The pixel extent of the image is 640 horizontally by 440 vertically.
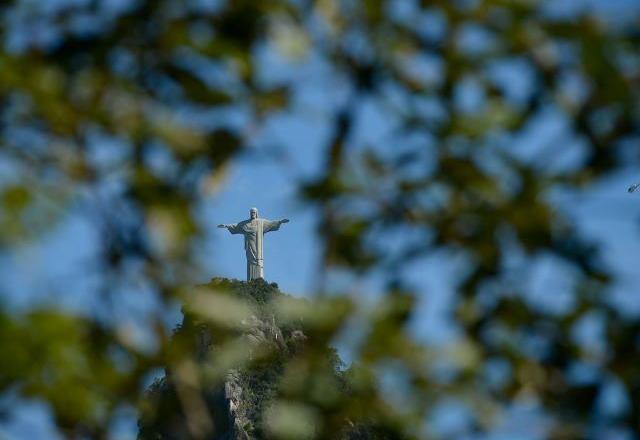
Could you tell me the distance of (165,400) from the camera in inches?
40.7

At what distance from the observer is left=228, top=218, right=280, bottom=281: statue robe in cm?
3441

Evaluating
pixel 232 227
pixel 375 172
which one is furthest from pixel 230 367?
pixel 232 227

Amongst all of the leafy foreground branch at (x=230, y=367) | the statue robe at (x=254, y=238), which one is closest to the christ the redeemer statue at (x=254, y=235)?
the statue robe at (x=254, y=238)

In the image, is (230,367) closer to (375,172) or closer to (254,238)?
(375,172)

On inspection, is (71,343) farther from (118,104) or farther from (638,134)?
(638,134)

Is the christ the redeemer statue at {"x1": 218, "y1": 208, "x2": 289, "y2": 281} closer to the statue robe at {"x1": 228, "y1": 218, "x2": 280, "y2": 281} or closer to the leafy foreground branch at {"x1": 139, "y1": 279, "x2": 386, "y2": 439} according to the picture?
the statue robe at {"x1": 228, "y1": 218, "x2": 280, "y2": 281}

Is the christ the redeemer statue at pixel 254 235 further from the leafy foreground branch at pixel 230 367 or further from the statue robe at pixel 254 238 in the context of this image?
the leafy foreground branch at pixel 230 367

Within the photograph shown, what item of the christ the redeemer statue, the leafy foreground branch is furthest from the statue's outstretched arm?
the leafy foreground branch

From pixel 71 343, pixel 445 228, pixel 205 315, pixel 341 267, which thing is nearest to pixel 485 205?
pixel 445 228

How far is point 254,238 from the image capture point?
3466 cm

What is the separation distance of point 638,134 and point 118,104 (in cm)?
48

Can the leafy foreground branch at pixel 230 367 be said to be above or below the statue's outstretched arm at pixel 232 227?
below

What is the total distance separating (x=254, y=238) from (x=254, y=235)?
0.16 m

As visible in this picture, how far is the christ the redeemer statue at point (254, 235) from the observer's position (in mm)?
34406
